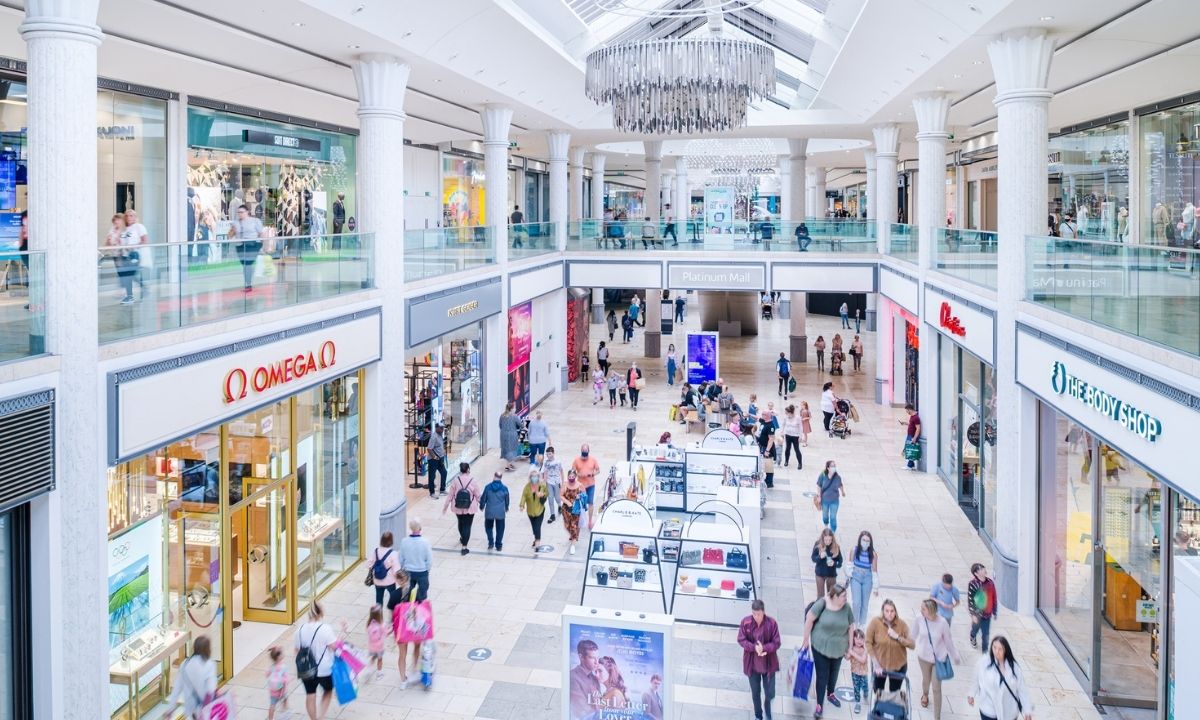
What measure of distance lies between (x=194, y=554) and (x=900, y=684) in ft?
22.7

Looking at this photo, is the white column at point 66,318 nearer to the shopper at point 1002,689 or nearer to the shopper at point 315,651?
the shopper at point 315,651

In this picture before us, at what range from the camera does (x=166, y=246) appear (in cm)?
865

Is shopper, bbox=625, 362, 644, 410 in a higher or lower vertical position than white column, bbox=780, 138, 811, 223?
lower

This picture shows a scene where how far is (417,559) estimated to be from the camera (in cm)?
1091

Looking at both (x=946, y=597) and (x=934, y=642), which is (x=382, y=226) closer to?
(x=946, y=597)

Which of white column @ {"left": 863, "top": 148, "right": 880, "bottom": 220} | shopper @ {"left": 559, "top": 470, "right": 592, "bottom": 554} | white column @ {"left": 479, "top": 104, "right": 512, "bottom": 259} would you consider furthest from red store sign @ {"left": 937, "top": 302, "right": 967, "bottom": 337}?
white column @ {"left": 863, "top": 148, "right": 880, "bottom": 220}

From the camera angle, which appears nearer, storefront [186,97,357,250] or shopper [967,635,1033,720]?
shopper [967,635,1033,720]

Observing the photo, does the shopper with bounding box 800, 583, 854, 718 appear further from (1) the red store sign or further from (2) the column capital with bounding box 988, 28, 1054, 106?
(1) the red store sign

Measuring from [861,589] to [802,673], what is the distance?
1.96 metres

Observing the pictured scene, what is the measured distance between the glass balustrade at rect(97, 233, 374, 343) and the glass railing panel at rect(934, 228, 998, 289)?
29.1 feet

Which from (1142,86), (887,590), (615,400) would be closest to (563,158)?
(615,400)

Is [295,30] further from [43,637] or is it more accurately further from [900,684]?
[900,684]

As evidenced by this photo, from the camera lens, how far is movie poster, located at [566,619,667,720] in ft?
26.5

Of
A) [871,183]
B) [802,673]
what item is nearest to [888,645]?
[802,673]
